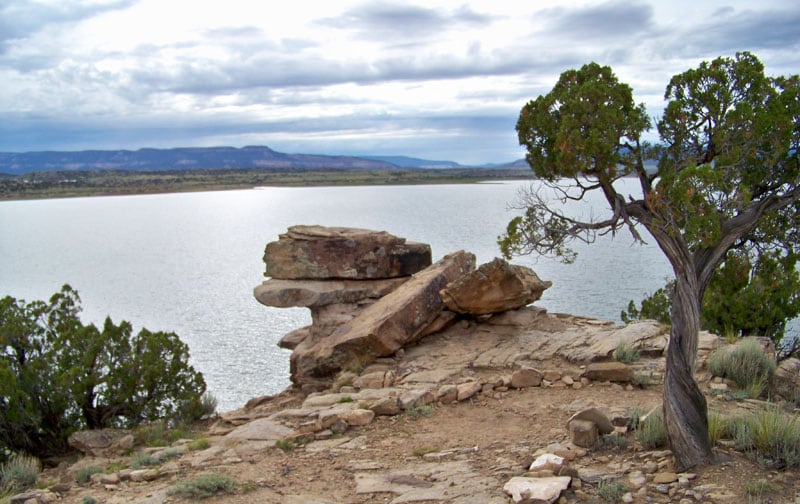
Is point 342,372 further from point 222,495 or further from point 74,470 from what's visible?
point 222,495

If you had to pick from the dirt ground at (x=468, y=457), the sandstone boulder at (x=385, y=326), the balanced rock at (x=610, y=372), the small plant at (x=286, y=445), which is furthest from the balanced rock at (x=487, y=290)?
the small plant at (x=286, y=445)

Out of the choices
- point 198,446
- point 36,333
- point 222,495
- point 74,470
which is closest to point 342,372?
point 198,446

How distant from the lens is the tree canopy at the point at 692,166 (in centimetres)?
828

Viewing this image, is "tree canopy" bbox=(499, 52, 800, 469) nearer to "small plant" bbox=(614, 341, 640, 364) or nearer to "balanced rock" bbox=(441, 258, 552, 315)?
"small plant" bbox=(614, 341, 640, 364)

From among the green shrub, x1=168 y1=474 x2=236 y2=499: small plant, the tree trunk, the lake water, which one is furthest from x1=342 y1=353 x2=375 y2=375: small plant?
the green shrub

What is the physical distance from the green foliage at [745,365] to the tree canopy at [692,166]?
3802 mm

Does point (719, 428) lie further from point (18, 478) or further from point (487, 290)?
point (18, 478)

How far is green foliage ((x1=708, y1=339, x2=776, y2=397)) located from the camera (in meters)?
12.4

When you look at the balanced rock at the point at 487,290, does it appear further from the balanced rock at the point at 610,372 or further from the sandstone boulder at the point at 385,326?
the balanced rock at the point at 610,372

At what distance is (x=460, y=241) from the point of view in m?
60.9

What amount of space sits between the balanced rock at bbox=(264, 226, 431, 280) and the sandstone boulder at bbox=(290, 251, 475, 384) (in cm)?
140

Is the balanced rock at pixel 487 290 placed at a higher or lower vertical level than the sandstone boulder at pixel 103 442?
higher

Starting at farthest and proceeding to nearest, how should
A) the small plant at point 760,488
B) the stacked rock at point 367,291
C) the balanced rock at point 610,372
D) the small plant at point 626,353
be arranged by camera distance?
1. the stacked rock at point 367,291
2. the small plant at point 626,353
3. the balanced rock at point 610,372
4. the small plant at point 760,488

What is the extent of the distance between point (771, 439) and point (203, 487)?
23.6 feet
